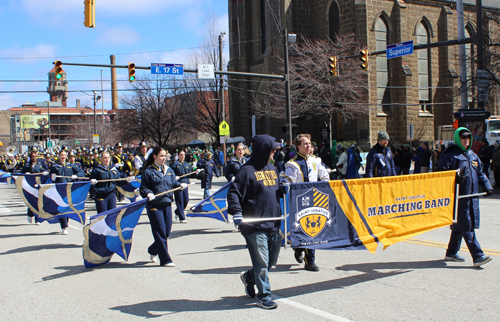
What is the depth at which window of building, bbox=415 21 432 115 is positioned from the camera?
128 ft

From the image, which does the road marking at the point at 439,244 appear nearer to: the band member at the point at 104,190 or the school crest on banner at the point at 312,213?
the school crest on banner at the point at 312,213

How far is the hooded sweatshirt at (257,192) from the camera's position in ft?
16.6

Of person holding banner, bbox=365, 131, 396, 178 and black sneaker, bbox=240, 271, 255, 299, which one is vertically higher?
person holding banner, bbox=365, 131, 396, 178

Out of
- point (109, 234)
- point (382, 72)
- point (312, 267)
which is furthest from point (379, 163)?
point (382, 72)

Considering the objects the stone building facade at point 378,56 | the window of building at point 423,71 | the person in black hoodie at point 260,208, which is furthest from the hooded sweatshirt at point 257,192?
the window of building at point 423,71

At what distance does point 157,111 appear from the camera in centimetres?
4866

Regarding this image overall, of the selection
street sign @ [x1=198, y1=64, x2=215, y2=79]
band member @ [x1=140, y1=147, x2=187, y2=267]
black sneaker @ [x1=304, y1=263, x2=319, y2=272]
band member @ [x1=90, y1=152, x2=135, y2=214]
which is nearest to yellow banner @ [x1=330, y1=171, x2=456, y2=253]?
black sneaker @ [x1=304, y1=263, x2=319, y2=272]

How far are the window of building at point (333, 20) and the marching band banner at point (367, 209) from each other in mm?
32735

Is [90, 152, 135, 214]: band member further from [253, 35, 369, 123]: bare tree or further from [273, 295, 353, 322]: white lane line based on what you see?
[253, 35, 369, 123]: bare tree

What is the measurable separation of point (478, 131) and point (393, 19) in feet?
62.7

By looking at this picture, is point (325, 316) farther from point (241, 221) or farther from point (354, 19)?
point (354, 19)

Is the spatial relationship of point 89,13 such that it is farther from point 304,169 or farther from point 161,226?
point 304,169

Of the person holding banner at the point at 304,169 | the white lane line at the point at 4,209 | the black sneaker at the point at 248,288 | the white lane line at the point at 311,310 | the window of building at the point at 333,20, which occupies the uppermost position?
the window of building at the point at 333,20

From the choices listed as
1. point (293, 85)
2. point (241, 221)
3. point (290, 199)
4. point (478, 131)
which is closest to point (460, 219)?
point (290, 199)
